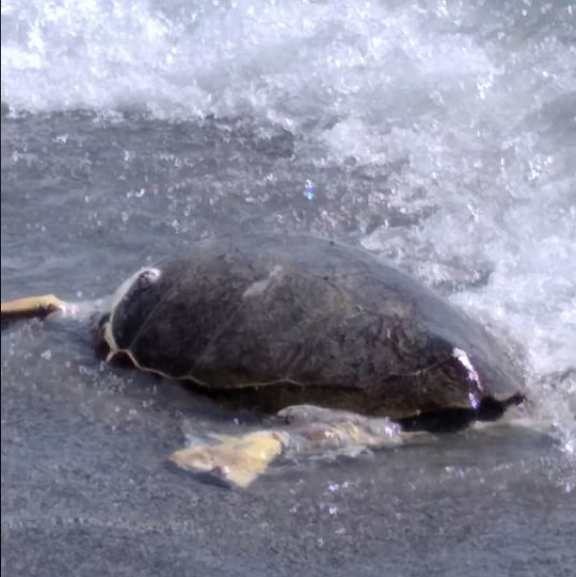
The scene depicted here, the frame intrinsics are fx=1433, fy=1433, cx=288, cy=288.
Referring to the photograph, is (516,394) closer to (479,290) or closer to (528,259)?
(479,290)

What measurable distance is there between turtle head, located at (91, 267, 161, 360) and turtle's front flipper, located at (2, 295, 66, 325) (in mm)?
305

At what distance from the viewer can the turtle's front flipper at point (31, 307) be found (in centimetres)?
221

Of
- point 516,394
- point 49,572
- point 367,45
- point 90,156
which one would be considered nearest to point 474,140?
point 367,45

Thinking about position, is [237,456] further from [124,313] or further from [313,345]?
[124,313]

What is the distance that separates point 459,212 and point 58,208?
6.83ft

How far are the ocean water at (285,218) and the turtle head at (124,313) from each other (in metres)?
0.07

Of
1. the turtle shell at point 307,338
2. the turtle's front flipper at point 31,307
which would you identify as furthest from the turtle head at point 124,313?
the turtle's front flipper at point 31,307

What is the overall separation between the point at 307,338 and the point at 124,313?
575mm

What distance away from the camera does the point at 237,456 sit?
3.72 metres

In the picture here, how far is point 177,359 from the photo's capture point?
418 centimetres

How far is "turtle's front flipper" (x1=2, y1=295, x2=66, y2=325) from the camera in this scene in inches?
87.0

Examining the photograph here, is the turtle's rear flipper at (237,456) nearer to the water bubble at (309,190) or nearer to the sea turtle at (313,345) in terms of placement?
the sea turtle at (313,345)

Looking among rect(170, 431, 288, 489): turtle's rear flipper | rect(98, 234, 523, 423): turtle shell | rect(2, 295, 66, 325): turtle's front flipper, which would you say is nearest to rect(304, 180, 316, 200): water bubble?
rect(98, 234, 523, 423): turtle shell

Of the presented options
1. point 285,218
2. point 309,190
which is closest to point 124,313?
point 285,218
